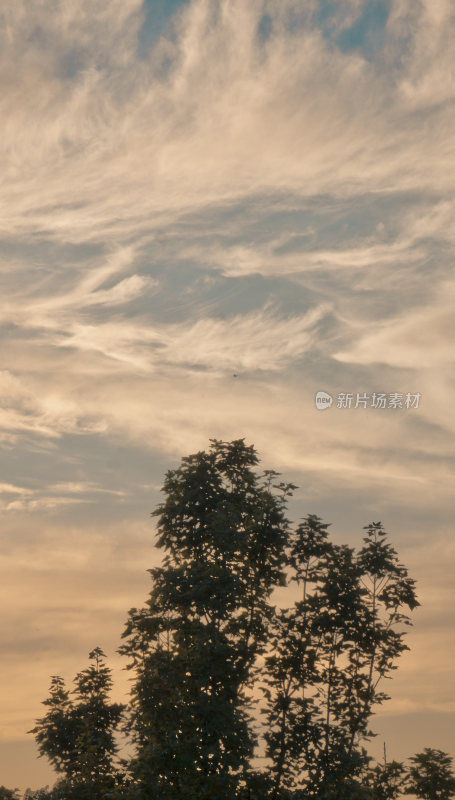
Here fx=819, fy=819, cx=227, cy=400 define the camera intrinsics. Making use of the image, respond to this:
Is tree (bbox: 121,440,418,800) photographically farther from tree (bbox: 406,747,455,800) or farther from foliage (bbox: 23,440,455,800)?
tree (bbox: 406,747,455,800)

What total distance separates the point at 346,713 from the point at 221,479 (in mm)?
12590

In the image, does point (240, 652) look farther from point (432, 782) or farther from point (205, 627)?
point (432, 782)

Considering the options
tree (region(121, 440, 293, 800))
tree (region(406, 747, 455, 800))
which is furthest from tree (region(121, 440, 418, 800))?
tree (region(406, 747, 455, 800))

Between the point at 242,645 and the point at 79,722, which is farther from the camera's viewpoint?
the point at 79,722

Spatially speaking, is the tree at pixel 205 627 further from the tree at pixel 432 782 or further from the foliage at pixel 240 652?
the tree at pixel 432 782

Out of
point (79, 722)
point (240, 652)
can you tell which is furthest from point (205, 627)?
point (79, 722)

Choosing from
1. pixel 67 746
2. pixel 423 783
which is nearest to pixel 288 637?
pixel 423 783

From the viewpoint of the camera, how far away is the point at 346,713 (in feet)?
128

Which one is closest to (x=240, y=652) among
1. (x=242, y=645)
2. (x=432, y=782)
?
(x=242, y=645)

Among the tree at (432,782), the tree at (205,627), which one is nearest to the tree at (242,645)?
the tree at (205,627)

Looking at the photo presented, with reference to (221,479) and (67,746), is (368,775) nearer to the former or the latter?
(221,479)

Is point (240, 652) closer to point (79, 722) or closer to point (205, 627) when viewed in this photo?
point (205, 627)

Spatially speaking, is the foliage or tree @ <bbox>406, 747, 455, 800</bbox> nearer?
the foliage

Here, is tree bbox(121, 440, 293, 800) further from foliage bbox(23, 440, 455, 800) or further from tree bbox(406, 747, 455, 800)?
tree bbox(406, 747, 455, 800)
